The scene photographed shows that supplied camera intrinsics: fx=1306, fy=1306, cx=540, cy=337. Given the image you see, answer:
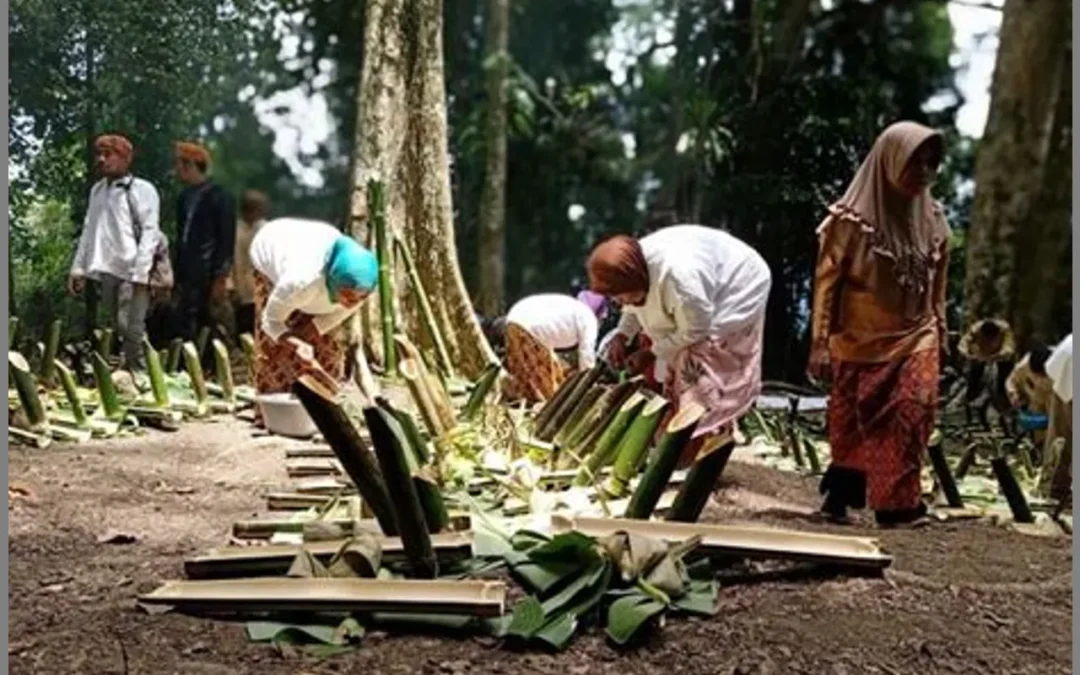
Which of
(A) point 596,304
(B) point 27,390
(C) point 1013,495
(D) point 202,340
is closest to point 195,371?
(D) point 202,340

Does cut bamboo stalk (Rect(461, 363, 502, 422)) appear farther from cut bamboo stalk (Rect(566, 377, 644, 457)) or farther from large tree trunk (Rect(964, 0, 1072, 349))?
large tree trunk (Rect(964, 0, 1072, 349))

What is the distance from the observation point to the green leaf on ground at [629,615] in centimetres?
231

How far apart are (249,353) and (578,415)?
3.50 feet

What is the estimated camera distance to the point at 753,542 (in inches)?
107

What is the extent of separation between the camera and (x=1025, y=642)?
259cm

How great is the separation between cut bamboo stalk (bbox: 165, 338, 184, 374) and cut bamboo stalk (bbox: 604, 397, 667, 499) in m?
1.15

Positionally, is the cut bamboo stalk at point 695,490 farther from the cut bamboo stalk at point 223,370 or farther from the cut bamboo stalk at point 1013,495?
the cut bamboo stalk at point 223,370

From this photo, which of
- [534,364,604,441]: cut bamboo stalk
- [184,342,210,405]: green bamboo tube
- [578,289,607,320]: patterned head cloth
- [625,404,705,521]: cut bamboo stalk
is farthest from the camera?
[578,289,607,320]: patterned head cloth

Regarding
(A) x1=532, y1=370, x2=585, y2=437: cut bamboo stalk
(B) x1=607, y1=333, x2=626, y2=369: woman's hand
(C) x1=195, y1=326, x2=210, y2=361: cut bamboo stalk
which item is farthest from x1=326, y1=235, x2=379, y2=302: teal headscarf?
(B) x1=607, y1=333, x2=626, y2=369: woman's hand

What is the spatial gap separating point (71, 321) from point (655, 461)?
51.1 inches

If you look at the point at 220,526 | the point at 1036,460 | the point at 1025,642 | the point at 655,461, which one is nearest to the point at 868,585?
the point at 1025,642

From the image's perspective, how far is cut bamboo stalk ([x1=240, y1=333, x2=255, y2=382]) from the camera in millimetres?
4066

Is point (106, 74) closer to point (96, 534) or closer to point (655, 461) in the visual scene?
point (96, 534)

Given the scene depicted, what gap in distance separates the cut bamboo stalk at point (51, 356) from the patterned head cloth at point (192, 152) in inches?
20.5
